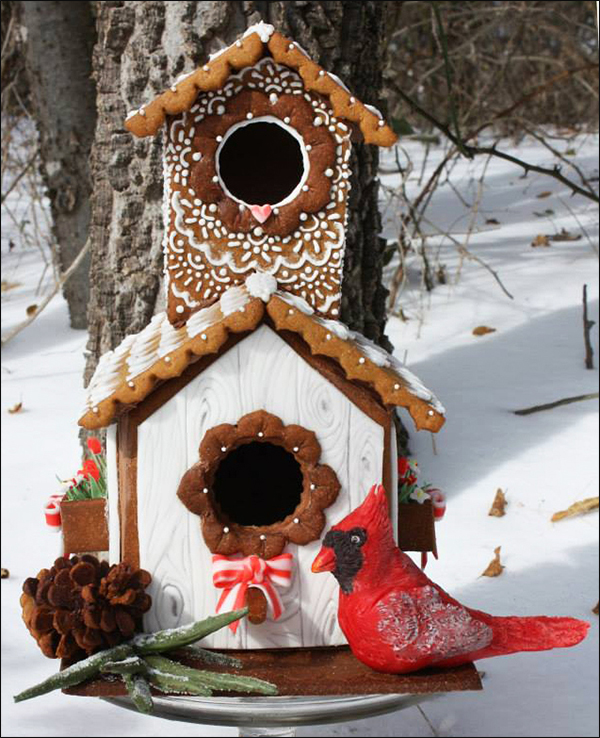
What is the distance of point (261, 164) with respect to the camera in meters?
1.48

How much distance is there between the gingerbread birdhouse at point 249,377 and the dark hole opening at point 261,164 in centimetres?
4

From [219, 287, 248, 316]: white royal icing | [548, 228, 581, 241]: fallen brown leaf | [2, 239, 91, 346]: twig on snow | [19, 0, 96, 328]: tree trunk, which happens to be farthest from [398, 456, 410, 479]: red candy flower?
[548, 228, 581, 241]: fallen brown leaf

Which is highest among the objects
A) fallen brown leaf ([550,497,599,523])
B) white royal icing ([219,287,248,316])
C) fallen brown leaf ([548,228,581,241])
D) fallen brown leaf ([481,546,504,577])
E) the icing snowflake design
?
the icing snowflake design

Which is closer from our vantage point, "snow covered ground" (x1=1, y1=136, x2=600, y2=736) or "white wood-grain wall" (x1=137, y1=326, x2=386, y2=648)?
"white wood-grain wall" (x1=137, y1=326, x2=386, y2=648)

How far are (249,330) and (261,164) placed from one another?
0.31 m

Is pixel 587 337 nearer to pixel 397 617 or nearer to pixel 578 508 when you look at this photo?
pixel 578 508

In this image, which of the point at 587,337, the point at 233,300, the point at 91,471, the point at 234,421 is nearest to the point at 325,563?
the point at 234,421

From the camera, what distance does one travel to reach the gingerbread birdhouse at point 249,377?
1.30 metres

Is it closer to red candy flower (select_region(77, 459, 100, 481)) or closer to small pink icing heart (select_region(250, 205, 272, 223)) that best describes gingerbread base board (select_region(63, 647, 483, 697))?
red candy flower (select_region(77, 459, 100, 481))

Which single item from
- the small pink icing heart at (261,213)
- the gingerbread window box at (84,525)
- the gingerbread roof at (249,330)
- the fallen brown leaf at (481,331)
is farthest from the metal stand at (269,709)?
the fallen brown leaf at (481,331)

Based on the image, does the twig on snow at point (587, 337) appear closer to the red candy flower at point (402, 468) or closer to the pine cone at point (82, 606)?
the red candy flower at point (402, 468)

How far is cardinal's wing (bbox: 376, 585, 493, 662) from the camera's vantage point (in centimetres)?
123

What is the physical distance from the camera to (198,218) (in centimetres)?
138

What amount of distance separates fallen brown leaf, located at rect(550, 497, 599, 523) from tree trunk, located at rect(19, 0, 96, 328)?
1.83 metres
